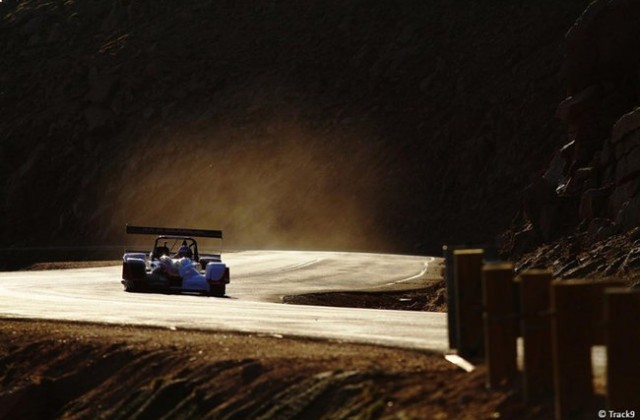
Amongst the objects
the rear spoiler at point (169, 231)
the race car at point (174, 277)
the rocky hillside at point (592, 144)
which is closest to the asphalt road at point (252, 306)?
the race car at point (174, 277)

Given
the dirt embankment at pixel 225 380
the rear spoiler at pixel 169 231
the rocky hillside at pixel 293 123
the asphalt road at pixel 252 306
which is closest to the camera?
the dirt embankment at pixel 225 380

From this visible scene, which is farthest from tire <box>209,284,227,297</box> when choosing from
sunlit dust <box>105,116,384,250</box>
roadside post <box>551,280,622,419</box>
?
sunlit dust <box>105,116,384,250</box>

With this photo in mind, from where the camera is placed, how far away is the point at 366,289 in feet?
107

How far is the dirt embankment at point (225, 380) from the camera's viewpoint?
336 inches

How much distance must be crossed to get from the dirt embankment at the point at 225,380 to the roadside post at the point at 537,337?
0.47ft

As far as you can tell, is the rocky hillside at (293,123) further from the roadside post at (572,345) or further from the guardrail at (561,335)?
the roadside post at (572,345)

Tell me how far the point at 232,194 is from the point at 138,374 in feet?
194

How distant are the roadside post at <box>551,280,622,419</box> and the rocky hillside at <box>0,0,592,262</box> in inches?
2028

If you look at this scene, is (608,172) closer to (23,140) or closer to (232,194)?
(232,194)

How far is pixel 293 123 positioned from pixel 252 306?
5398cm

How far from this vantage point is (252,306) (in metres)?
19.3

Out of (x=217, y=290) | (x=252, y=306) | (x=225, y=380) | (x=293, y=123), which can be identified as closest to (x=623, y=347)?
(x=225, y=380)

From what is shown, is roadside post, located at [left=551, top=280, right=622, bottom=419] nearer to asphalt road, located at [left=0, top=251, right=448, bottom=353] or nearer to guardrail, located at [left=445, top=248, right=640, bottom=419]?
guardrail, located at [left=445, top=248, right=640, bottom=419]

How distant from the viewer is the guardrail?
22.9ft
